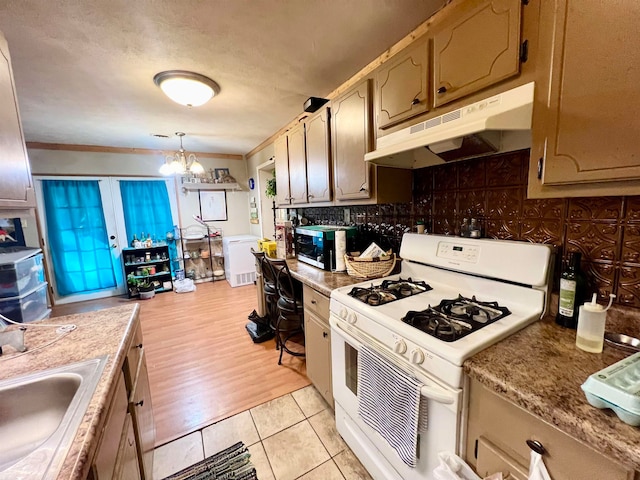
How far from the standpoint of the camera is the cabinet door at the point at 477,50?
3.22 ft

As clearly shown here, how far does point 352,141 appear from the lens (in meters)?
1.82

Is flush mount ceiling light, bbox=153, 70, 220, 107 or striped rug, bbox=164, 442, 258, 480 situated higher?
flush mount ceiling light, bbox=153, 70, 220, 107

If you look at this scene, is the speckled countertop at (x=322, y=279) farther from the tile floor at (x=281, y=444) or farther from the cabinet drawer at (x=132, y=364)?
the cabinet drawer at (x=132, y=364)

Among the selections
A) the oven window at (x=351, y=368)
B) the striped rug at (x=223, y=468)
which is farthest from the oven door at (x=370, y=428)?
the striped rug at (x=223, y=468)

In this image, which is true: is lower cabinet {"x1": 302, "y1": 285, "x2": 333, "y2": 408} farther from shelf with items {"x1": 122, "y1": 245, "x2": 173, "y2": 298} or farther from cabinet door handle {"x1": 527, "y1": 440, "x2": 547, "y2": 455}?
shelf with items {"x1": 122, "y1": 245, "x2": 173, "y2": 298}

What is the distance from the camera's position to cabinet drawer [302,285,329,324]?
1659 mm

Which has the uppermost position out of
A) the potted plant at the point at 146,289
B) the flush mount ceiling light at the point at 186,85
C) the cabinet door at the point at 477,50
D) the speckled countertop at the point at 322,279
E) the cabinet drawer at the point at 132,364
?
the flush mount ceiling light at the point at 186,85

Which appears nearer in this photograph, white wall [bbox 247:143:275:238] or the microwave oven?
the microwave oven

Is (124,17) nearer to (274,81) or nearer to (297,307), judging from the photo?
(274,81)

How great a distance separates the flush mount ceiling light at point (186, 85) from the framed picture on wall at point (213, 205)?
298 cm

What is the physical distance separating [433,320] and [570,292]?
51cm

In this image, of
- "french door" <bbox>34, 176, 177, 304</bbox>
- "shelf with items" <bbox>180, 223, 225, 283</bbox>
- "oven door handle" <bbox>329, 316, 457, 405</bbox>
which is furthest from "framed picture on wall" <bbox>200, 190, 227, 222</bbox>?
"oven door handle" <bbox>329, 316, 457, 405</bbox>

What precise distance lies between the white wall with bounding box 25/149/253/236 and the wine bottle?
5182mm

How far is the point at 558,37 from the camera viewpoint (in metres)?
0.85
